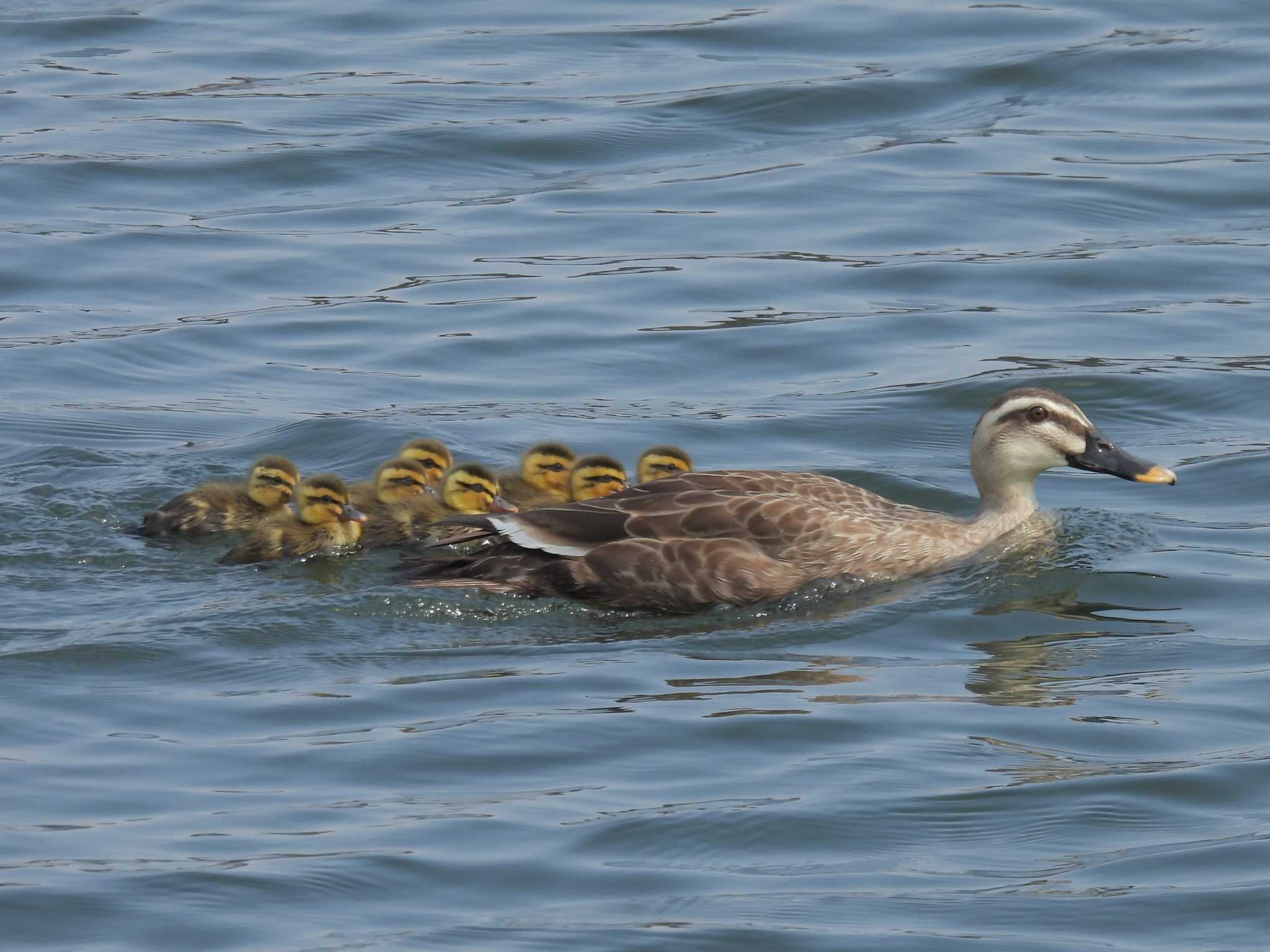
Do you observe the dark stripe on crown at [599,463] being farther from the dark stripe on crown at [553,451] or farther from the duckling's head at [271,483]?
the duckling's head at [271,483]

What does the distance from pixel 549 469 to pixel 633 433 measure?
61.3 inches

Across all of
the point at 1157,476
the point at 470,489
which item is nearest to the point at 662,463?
the point at 470,489

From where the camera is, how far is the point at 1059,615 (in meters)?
10.6

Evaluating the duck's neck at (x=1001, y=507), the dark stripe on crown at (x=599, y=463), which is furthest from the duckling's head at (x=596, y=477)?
the duck's neck at (x=1001, y=507)

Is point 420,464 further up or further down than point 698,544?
further up

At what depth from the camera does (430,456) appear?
11555mm

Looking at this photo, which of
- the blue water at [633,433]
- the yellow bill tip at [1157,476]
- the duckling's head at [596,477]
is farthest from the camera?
the duckling's head at [596,477]

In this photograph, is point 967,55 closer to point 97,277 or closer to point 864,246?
point 864,246

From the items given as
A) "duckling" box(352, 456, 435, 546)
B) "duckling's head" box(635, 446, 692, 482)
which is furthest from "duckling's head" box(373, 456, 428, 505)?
"duckling's head" box(635, 446, 692, 482)

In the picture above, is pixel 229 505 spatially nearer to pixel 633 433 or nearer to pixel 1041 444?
pixel 633 433

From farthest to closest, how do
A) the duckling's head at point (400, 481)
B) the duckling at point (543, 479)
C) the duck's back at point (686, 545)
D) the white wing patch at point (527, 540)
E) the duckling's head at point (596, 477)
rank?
the duckling at point (543, 479), the duckling's head at point (400, 481), the duckling's head at point (596, 477), the white wing patch at point (527, 540), the duck's back at point (686, 545)

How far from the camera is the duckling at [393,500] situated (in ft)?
37.0

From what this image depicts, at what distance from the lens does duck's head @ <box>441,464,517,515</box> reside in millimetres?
11148

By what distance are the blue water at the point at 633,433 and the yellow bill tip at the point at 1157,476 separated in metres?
0.42
